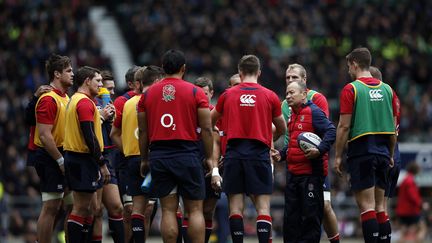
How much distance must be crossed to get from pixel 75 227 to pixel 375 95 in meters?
4.40

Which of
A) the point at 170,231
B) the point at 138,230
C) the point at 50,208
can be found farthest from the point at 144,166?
the point at 50,208

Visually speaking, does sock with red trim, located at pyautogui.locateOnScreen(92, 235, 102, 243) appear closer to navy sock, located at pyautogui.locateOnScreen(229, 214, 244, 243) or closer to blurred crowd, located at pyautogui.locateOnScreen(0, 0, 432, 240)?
navy sock, located at pyautogui.locateOnScreen(229, 214, 244, 243)

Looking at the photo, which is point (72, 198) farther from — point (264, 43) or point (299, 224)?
point (264, 43)

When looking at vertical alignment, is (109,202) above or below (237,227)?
above

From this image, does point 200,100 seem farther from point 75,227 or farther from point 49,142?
point 75,227

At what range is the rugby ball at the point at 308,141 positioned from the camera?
1441 centimetres

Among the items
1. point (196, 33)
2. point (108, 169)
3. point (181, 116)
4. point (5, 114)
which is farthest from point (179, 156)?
point (196, 33)

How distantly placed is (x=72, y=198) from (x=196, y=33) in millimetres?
18805

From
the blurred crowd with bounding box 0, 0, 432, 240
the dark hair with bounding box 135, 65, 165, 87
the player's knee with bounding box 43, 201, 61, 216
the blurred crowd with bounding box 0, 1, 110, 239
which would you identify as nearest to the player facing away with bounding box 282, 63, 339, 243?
the dark hair with bounding box 135, 65, 165, 87

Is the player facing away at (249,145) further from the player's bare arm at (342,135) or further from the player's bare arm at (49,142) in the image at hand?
the player's bare arm at (49,142)

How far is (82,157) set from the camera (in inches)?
559

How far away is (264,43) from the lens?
111ft

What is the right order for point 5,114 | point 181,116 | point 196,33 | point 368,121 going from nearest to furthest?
point 181,116 < point 368,121 < point 5,114 < point 196,33

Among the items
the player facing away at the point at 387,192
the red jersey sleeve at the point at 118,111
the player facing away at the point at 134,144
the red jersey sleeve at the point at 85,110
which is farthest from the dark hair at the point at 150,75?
the player facing away at the point at 387,192
